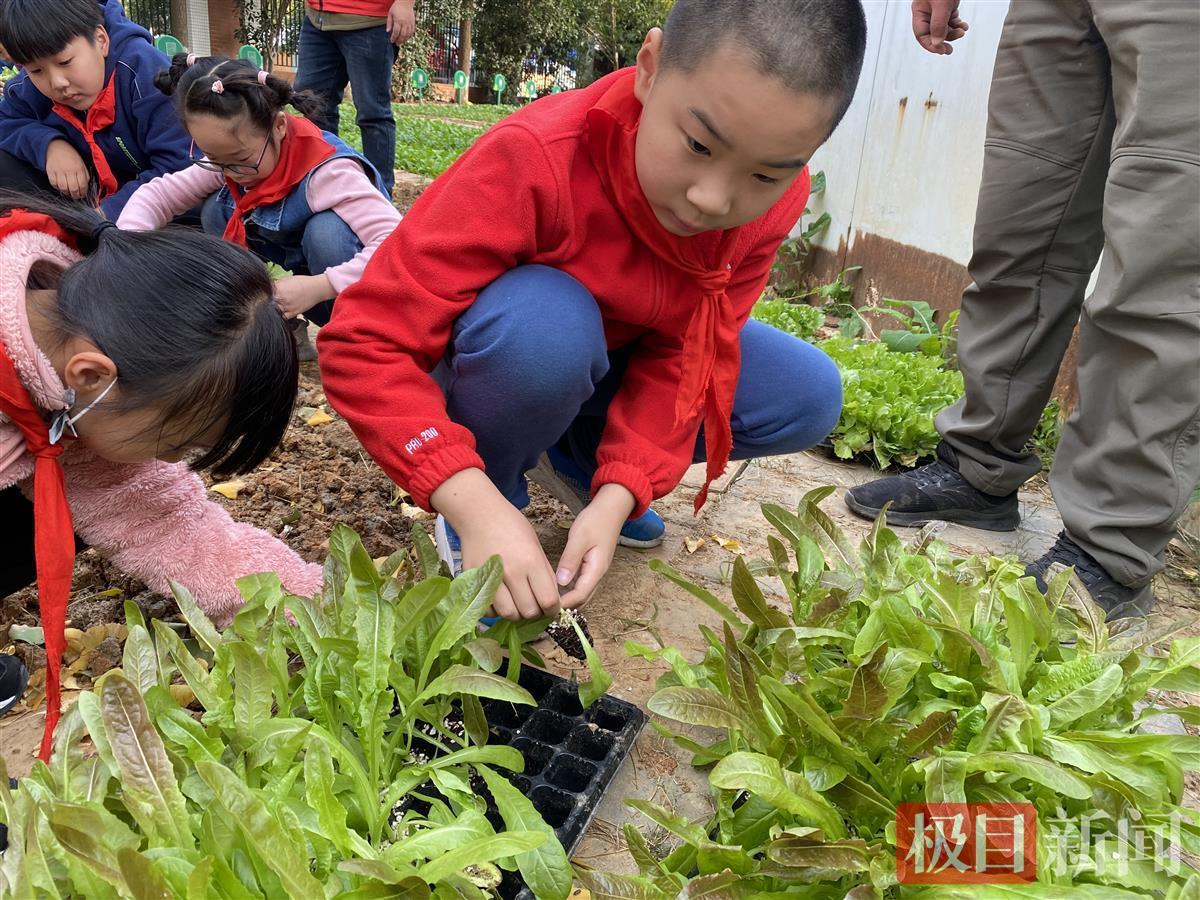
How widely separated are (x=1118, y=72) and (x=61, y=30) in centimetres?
300

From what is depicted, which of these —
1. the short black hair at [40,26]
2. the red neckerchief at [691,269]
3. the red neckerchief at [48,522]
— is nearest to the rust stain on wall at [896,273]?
the red neckerchief at [691,269]

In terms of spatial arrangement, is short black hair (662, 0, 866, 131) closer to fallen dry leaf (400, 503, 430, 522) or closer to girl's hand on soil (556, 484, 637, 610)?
girl's hand on soil (556, 484, 637, 610)

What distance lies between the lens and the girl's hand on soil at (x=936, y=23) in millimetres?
2338

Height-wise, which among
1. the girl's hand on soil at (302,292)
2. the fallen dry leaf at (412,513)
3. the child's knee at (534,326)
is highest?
the child's knee at (534,326)

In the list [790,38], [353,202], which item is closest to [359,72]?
[353,202]

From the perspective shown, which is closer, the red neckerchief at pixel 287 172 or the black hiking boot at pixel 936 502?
the black hiking boot at pixel 936 502

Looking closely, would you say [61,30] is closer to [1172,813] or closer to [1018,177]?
[1018,177]

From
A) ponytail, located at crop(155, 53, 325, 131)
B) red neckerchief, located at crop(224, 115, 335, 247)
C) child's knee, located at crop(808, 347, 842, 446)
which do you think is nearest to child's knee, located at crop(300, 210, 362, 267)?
red neckerchief, located at crop(224, 115, 335, 247)

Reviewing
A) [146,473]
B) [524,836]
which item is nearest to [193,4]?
[146,473]

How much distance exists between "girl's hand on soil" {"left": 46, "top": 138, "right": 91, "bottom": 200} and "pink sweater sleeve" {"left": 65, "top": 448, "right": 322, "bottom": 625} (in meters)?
1.93

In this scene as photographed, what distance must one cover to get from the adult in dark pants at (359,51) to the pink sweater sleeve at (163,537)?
2.50 m

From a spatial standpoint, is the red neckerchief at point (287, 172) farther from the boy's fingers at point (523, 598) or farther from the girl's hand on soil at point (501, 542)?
the boy's fingers at point (523, 598)

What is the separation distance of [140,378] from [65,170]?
7.15 ft

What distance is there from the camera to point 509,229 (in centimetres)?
157
